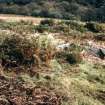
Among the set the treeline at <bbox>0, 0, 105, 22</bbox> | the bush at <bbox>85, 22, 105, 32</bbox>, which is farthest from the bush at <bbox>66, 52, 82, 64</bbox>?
the treeline at <bbox>0, 0, 105, 22</bbox>

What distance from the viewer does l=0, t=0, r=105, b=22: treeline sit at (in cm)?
2830

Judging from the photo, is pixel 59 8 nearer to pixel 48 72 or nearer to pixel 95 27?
pixel 95 27

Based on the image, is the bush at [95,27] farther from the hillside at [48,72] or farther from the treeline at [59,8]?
the treeline at [59,8]

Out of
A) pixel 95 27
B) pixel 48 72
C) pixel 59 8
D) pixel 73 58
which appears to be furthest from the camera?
pixel 59 8

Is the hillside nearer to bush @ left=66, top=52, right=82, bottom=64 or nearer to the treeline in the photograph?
bush @ left=66, top=52, right=82, bottom=64

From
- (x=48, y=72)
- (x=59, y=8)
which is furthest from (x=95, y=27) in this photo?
(x=59, y=8)

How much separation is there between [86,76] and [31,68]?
150 cm

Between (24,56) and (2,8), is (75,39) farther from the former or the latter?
(2,8)

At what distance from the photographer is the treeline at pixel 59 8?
2830 centimetres

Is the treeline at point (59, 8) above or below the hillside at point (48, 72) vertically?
below

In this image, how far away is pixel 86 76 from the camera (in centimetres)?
1023

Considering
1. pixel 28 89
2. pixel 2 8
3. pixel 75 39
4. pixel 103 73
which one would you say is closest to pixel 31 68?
pixel 28 89

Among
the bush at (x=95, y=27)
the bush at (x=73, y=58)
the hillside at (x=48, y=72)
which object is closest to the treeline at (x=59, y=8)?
the bush at (x=95, y=27)

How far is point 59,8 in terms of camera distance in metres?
30.2
